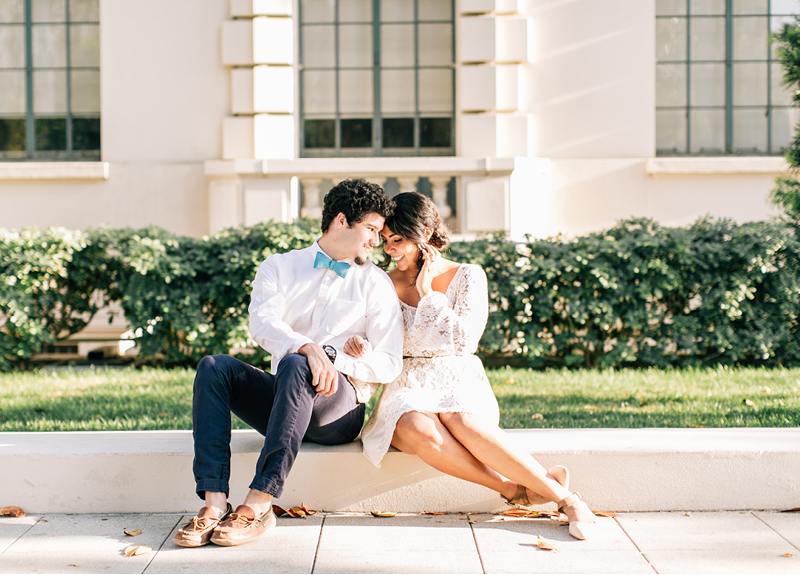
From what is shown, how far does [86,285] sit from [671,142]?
6.70 m

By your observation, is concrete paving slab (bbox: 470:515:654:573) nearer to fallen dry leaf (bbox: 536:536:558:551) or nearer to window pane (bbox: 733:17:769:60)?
fallen dry leaf (bbox: 536:536:558:551)

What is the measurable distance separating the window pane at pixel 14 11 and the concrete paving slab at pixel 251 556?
7.89 m

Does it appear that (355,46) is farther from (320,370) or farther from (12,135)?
(320,370)

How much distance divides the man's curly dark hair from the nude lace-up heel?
142cm

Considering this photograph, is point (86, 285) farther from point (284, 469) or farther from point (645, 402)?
point (645, 402)

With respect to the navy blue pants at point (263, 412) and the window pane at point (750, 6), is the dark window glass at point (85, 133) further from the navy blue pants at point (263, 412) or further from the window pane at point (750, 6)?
the window pane at point (750, 6)

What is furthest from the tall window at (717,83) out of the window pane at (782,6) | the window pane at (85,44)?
the window pane at (85,44)

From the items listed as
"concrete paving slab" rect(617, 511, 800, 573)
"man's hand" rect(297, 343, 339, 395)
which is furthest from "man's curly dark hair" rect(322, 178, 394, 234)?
"concrete paving slab" rect(617, 511, 800, 573)

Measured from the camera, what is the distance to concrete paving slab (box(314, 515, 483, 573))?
2.80 metres

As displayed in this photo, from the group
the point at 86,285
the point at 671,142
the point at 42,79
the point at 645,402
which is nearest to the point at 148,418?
the point at 86,285

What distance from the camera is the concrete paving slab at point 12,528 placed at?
3055 millimetres

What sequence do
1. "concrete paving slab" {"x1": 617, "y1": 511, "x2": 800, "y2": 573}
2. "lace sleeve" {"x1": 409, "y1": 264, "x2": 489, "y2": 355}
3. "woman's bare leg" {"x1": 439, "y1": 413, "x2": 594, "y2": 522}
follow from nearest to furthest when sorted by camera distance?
"concrete paving slab" {"x1": 617, "y1": 511, "x2": 800, "y2": 573}
"woman's bare leg" {"x1": 439, "y1": 413, "x2": 594, "y2": 522}
"lace sleeve" {"x1": 409, "y1": 264, "x2": 489, "y2": 355}

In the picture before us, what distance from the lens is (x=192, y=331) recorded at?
6500 mm

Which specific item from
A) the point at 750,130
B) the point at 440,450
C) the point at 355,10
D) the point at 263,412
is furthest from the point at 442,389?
the point at 750,130
